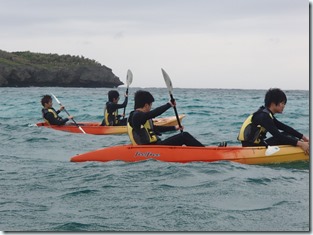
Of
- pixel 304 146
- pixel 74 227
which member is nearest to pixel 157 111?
pixel 304 146

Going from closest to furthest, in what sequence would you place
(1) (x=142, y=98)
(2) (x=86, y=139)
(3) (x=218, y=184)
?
(3) (x=218, y=184) → (1) (x=142, y=98) → (2) (x=86, y=139)

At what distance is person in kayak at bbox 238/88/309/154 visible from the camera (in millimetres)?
9781

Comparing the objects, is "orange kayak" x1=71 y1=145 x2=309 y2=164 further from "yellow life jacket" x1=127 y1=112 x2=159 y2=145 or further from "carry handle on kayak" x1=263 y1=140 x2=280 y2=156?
"yellow life jacket" x1=127 y1=112 x2=159 y2=145

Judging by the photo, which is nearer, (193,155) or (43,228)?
(43,228)

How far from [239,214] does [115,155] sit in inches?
157

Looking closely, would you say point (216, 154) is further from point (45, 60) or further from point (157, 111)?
point (45, 60)

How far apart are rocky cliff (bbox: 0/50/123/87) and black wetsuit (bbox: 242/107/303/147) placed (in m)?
70.4

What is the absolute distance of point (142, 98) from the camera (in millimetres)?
9938

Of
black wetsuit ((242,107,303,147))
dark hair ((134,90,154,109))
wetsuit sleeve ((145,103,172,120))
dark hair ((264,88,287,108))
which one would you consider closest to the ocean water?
black wetsuit ((242,107,303,147))

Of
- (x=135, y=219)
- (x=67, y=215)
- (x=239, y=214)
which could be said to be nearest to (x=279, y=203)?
(x=239, y=214)

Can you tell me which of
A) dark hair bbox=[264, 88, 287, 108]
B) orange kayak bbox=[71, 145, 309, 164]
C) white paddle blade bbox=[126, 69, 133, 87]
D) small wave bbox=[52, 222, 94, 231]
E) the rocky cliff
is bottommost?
small wave bbox=[52, 222, 94, 231]

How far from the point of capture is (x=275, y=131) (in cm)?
988

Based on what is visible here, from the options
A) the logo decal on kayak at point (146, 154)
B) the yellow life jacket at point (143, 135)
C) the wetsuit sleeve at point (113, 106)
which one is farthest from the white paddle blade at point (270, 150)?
the wetsuit sleeve at point (113, 106)

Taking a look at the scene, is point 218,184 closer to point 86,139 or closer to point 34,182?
point 34,182
